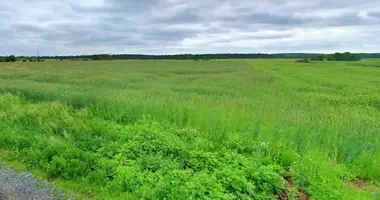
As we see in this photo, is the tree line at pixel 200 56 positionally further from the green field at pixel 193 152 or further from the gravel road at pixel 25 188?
the gravel road at pixel 25 188

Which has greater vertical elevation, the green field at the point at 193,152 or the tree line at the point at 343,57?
the tree line at the point at 343,57

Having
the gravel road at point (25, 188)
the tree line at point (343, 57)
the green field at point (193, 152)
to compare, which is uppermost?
the tree line at point (343, 57)

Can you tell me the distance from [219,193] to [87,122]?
4.91m

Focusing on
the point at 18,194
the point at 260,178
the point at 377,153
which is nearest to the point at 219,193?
the point at 260,178

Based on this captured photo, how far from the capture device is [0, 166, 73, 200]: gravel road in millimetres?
4742

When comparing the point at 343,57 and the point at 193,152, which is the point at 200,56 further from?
the point at 193,152

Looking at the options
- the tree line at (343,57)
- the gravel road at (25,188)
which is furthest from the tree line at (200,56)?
the gravel road at (25,188)

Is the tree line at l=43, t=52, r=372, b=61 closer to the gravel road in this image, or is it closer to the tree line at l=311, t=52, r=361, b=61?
the tree line at l=311, t=52, r=361, b=61

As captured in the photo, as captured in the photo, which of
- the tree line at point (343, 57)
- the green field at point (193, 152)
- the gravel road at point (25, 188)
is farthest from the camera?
the tree line at point (343, 57)

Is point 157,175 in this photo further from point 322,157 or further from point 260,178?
point 322,157

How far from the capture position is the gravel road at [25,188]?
4742 mm

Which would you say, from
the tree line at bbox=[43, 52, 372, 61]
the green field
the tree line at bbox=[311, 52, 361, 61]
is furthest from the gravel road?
the tree line at bbox=[311, 52, 361, 61]

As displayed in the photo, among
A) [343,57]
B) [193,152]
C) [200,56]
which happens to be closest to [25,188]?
[193,152]

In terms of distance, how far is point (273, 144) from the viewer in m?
5.74
